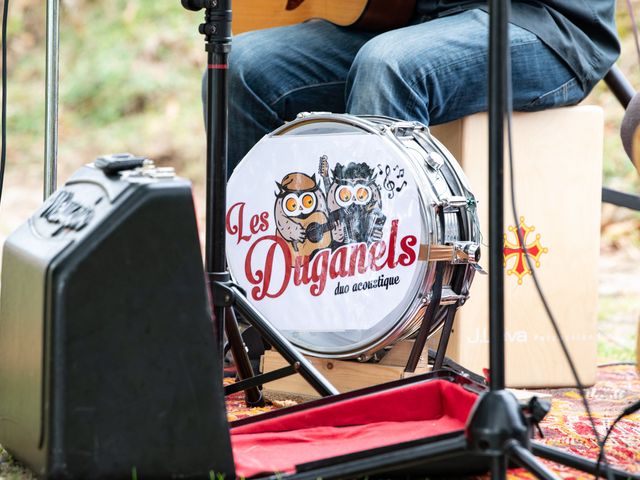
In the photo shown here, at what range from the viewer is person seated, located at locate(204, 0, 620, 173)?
1.70 metres

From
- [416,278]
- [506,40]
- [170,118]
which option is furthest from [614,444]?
[170,118]

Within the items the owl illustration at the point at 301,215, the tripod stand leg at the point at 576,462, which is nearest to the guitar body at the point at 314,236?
the owl illustration at the point at 301,215

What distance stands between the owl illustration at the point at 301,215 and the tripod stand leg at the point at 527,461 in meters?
0.69

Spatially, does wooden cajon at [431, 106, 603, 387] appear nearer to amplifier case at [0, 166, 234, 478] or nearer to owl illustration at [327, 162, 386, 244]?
owl illustration at [327, 162, 386, 244]

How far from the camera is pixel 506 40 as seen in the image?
3.27 ft

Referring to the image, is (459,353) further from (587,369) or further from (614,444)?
(614,444)

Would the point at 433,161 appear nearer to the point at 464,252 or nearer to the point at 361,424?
the point at 464,252

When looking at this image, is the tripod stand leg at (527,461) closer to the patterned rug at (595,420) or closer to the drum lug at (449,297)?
the patterned rug at (595,420)

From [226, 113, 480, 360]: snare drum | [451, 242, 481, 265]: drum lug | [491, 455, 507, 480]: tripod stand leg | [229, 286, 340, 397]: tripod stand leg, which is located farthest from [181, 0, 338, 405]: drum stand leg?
[491, 455, 507, 480]: tripod stand leg

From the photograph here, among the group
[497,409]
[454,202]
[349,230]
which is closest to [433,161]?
[454,202]

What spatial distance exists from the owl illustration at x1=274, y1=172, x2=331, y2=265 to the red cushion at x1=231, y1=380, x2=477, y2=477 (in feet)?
1.18

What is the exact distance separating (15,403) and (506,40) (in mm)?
712

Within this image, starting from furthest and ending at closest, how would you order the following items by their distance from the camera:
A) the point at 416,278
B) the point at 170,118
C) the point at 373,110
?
the point at 170,118 → the point at 373,110 → the point at 416,278

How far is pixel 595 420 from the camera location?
160 cm
